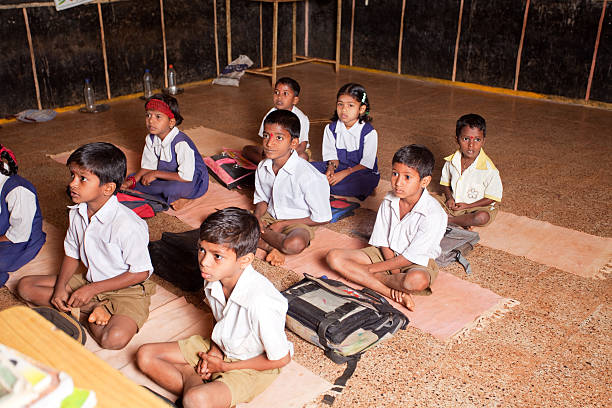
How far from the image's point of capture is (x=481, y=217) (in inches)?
127

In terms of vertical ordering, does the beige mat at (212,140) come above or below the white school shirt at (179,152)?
below

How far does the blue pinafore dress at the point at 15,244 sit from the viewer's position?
2559mm

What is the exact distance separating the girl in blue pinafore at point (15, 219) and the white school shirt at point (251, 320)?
1260 mm

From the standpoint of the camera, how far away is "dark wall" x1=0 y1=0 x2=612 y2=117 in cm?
552

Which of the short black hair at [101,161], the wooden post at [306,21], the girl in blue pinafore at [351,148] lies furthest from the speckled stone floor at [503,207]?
the wooden post at [306,21]

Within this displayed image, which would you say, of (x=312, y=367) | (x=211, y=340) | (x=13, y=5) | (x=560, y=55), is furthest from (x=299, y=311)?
(x=560, y=55)

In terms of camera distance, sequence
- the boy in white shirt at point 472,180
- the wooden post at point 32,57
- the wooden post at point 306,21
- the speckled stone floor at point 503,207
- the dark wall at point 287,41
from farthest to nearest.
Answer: the wooden post at point 306,21 < the dark wall at point 287,41 < the wooden post at point 32,57 < the boy in white shirt at point 472,180 < the speckled stone floor at point 503,207

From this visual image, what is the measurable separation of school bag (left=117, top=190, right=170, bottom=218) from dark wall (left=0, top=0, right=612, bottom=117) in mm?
2834

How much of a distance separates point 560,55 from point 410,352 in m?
5.08

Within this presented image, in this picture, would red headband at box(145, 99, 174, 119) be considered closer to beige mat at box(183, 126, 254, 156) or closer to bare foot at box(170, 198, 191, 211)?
bare foot at box(170, 198, 191, 211)

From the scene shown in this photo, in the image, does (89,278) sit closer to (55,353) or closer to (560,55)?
(55,353)

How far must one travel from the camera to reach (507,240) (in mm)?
3139

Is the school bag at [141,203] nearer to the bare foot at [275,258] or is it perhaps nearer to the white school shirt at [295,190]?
the white school shirt at [295,190]

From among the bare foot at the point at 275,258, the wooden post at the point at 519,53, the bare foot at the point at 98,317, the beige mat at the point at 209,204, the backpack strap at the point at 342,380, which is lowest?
the beige mat at the point at 209,204
